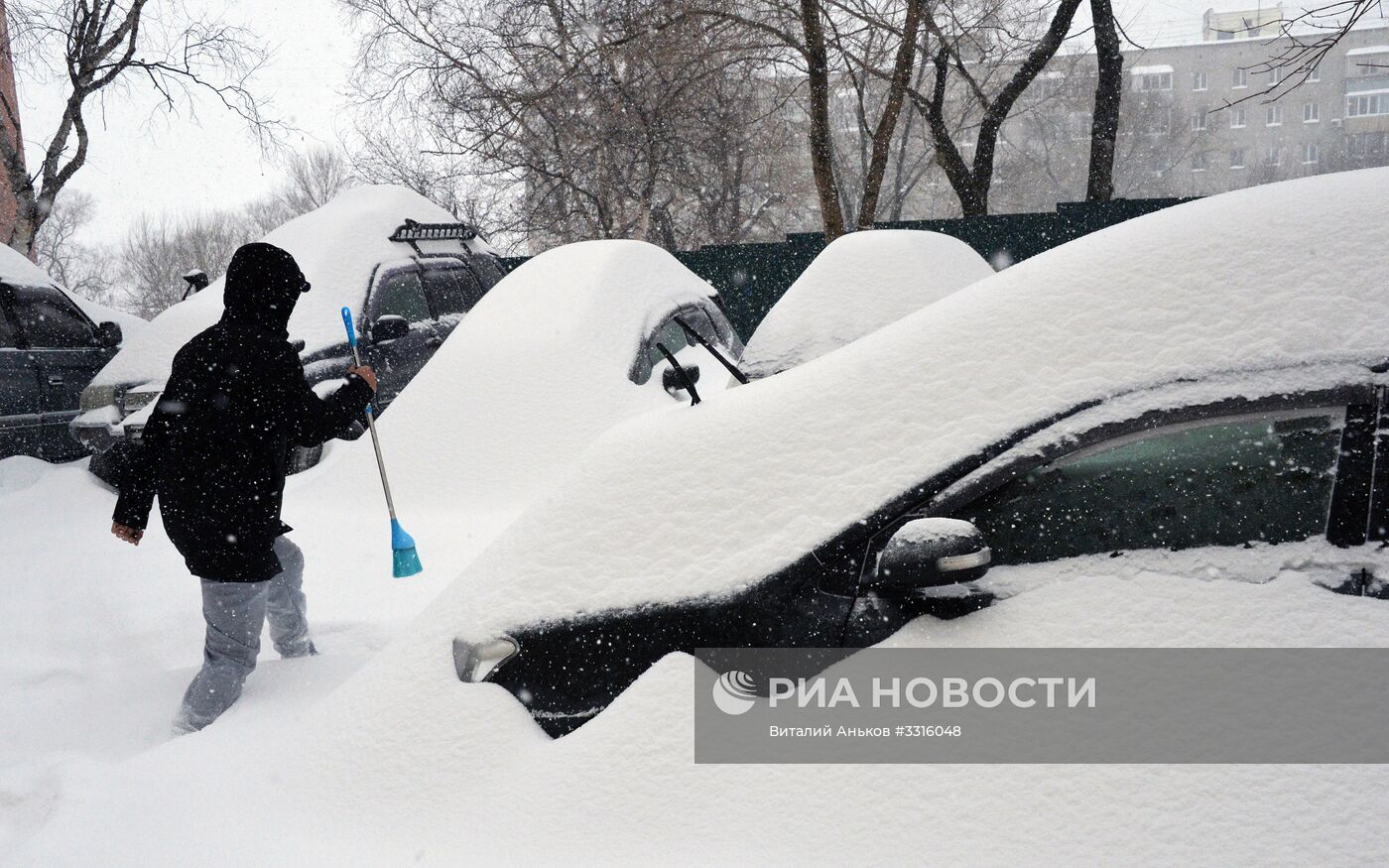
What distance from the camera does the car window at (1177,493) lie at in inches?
69.5

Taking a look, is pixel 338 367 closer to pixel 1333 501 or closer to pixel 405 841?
pixel 405 841

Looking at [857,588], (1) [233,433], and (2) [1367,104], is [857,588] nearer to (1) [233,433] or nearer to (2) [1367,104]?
(1) [233,433]

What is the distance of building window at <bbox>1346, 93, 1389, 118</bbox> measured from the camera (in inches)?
3009

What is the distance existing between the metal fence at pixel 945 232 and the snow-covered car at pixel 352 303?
4847 millimetres

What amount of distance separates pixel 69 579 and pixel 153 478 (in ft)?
8.53

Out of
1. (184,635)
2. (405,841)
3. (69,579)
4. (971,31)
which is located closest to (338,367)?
(69,579)

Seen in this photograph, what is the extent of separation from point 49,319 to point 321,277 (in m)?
3.09

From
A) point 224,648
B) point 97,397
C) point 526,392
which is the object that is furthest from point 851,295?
point 97,397

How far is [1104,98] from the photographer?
45.6ft

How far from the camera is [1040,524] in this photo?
182cm

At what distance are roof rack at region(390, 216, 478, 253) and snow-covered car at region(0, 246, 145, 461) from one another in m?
3.29

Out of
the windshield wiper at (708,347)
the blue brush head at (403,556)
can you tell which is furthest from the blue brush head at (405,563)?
the windshield wiper at (708,347)

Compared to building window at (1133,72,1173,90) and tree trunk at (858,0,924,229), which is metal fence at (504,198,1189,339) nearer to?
A: tree trunk at (858,0,924,229)

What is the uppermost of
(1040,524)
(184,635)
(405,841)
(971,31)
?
(971,31)
